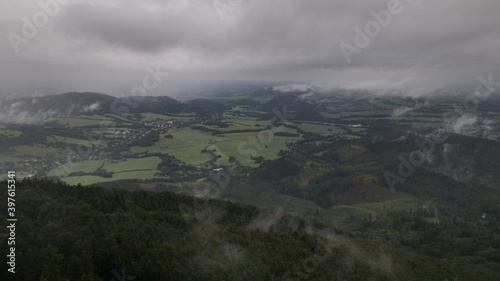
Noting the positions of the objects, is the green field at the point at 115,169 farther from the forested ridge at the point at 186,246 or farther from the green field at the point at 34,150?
the forested ridge at the point at 186,246

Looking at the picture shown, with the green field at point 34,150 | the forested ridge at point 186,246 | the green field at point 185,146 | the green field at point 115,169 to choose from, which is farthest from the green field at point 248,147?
the forested ridge at point 186,246

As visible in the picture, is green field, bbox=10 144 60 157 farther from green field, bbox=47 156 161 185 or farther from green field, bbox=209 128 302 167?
green field, bbox=209 128 302 167

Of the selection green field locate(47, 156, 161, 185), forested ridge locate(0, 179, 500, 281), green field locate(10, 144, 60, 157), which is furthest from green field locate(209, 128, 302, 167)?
forested ridge locate(0, 179, 500, 281)

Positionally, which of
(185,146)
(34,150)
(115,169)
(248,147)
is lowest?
(248,147)

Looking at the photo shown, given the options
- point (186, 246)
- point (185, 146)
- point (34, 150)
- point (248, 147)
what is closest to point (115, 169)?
point (34, 150)

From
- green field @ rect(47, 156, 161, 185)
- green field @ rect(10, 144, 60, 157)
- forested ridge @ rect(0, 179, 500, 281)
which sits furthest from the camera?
green field @ rect(10, 144, 60, 157)

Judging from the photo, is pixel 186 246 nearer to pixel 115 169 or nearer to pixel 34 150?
pixel 115 169

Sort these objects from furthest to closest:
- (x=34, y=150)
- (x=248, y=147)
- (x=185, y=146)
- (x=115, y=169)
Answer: (x=248, y=147)
(x=185, y=146)
(x=34, y=150)
(x=115, y=169)

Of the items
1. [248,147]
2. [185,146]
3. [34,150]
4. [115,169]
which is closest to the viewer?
[115,169]

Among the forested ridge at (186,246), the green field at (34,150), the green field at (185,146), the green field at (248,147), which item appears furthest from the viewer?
the green field at (248,147)
